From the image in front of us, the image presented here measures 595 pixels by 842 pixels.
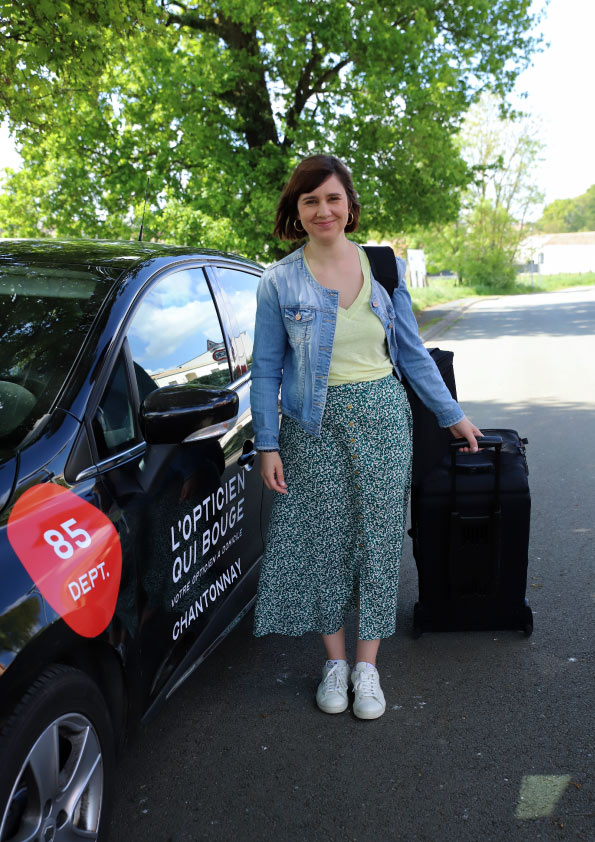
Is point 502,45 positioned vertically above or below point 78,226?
above

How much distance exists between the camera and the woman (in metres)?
2.71

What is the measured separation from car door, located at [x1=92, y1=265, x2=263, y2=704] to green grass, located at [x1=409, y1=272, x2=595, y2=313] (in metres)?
25.1

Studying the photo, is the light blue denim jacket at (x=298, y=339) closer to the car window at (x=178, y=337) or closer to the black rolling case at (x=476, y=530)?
the car window at (x=178, y=337)

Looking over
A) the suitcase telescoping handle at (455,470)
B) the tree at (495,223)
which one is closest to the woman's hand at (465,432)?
the suitcase telescoping handle at (455,470)

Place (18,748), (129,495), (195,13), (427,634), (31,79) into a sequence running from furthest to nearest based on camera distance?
(195,13) → (31,79) → (427,634) → (129,495) → (18,748)

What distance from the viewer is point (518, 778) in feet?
8.40

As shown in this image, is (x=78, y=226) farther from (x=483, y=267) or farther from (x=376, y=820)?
(x=483, y=267)

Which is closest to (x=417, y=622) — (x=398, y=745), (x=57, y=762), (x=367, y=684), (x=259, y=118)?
(x=367, y=684)

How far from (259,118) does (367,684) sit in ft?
53.2

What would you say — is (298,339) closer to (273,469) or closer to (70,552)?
(273,469)

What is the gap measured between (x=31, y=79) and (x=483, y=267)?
159 feet

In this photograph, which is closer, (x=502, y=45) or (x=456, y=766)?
(x=456, y=766)

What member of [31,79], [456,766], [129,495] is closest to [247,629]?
[456,766]

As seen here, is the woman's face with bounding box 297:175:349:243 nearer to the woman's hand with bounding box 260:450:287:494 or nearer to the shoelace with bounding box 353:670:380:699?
the woman's hand with bounding box 260:450:287:494
